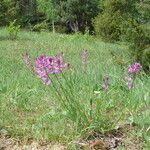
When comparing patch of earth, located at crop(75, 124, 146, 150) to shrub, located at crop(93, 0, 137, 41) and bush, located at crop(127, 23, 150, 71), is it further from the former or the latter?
shrub, located at crop(93, 0, 137, 41)

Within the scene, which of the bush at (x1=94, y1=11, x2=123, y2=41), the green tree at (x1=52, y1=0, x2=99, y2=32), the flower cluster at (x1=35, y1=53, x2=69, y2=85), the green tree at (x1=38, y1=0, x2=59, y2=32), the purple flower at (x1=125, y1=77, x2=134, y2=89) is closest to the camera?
the flower cluster at (x1=35, y1=53, x2=69, y2=85)

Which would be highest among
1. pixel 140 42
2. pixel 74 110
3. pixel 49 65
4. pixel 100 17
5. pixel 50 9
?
pixel 49 65

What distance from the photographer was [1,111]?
4125mm

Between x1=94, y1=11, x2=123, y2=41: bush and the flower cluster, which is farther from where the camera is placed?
x1=94, y1=11, x2=123, y2=41: bush

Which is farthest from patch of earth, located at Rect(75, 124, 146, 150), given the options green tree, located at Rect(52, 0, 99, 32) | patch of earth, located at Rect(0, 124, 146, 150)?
green tree, located at Rect(52, 0, 99, 32)

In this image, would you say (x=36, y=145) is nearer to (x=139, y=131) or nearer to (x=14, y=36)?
(x=139, y=131)

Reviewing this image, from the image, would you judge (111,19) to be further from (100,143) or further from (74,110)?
(100,143)

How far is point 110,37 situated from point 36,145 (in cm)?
1639

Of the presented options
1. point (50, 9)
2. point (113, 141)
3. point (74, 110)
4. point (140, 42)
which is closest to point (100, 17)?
point (50, 9)

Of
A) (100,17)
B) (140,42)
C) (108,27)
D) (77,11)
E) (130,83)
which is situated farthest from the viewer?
(77,11)

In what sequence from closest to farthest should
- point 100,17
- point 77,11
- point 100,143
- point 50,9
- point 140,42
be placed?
point 100,143, point 140,42, point 100,17, point 50,9, point 77,11

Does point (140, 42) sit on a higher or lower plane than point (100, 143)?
lower

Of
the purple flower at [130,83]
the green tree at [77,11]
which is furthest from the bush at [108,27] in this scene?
the purple flower at [130,83]

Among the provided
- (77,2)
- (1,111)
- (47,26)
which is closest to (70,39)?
(77,2)
